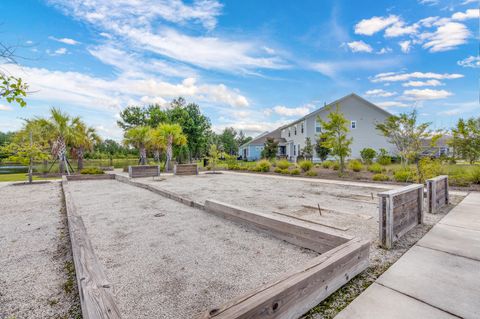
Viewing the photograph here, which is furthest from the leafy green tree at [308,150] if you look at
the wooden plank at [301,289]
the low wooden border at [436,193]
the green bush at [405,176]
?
the wooden plank at [301,289]

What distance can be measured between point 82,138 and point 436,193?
20.3 meters

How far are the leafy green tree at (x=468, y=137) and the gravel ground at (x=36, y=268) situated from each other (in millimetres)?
16620

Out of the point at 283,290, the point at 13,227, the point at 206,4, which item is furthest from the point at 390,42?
the point at 13,227

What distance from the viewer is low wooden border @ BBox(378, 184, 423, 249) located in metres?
3.04

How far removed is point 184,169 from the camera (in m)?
14.3

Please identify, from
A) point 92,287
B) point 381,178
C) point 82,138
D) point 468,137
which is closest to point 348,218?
point 92,287

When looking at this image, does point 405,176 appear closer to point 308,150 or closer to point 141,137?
point 308,150

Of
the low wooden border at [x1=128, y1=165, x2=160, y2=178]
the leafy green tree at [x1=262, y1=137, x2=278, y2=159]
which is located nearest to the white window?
the leafy green tree at [x1=262, y1=137, x2=278, y2=159]

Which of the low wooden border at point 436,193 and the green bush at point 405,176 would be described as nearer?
the low wooden border at point 436,193

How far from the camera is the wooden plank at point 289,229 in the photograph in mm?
3016

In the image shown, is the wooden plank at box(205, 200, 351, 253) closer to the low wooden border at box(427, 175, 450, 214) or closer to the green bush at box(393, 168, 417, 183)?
the low wooden border at box(427, 175, 450, 214)

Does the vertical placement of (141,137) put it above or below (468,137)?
above

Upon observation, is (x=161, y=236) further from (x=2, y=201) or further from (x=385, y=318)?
(x=2, y=201)

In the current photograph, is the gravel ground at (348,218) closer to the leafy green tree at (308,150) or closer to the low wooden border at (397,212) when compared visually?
the low wooden border at (397,212)
